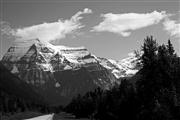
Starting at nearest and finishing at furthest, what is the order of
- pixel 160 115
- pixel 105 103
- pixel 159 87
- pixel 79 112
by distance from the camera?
pixel 160 115, pixel 159 87, pixel 105 103, pixel 79 112

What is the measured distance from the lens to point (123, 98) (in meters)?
58.2

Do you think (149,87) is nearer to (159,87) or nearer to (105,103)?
(159,87)

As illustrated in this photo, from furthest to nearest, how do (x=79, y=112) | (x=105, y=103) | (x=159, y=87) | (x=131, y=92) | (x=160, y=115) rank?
1. (x=79, y=112)
2. (x=105, y=103)
3. (x=131, y=92)
4. (x=159, y=87)
5. (x=160, y=115)

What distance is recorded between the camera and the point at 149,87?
1631 inches

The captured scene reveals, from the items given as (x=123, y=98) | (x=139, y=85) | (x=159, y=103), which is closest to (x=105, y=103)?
(x=123, y=98)

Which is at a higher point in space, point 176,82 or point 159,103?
point 176,82

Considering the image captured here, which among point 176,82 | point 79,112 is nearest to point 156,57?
point 176,82

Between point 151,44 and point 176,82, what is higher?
point 151,44

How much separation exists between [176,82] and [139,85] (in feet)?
16.5

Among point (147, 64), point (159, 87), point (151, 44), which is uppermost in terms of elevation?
point (151, 44)

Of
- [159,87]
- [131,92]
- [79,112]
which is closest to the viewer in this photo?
[159,87]

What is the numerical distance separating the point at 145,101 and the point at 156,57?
19.4 feet

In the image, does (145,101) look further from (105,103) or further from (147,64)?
(105,103)

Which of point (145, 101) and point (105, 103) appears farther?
point (105, 103)
